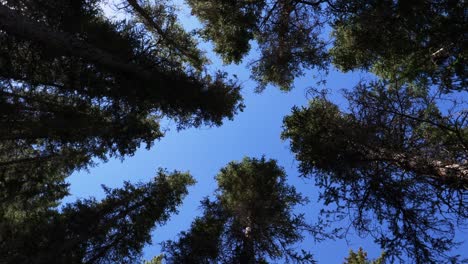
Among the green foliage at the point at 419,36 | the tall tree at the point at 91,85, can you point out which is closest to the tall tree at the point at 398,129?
the green foliage at the point at 419,36

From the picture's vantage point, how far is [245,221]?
12203 mm

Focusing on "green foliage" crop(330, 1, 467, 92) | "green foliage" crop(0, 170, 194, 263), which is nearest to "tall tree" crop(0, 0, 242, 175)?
"green foliage" crop(0, 170, 194, 263)

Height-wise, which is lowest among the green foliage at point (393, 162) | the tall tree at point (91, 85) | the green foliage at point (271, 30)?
the green foliage at point (393, 162)

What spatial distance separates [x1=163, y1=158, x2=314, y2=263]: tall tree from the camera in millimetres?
11039

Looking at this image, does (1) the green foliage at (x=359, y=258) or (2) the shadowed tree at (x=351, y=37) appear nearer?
(2) the shadowed tree at (x=351, y=37)

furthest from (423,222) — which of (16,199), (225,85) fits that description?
(16,199)

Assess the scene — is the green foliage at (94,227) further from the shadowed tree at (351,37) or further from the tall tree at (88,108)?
the shadowed tree at (351,37)

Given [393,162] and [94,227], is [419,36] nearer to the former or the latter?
[393,162]

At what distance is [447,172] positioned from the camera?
7715 mm

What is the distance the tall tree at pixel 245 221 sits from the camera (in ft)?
36.2

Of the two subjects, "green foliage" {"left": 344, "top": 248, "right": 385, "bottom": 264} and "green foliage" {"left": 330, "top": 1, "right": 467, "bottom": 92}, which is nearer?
"green foliage" {"left": 330, "top": 1, "right": 467, "bottom": 92}

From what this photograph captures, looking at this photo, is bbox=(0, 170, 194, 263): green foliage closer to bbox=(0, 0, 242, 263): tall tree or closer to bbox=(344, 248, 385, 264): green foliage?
bbox=(0, 0, 242, 263): tall tree

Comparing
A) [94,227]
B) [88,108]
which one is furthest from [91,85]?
[94,227]

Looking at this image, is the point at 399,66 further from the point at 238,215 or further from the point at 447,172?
the point at 238,215
